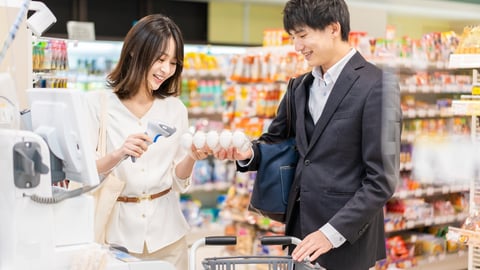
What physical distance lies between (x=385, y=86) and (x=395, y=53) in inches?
130

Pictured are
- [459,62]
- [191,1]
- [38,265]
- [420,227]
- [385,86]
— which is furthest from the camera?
→ [191,1]

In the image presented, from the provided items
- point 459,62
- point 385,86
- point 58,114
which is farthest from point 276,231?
point 58,114

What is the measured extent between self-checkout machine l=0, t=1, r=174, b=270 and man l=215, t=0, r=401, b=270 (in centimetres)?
84

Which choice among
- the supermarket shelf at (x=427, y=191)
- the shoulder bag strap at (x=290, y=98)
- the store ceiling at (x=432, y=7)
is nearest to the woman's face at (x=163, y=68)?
the shoulder bag strap at (x=290, y=98)

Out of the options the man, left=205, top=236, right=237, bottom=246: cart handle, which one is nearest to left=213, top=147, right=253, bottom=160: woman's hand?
the man

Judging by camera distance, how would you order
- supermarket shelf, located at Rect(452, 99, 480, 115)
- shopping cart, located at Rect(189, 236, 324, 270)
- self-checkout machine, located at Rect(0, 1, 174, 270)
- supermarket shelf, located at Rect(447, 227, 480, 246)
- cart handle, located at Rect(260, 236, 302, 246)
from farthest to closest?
supermarket shelf, located at Rect(452, 99, 480, 115), supermarket shelf, located at Rect(447, 227, 480, 246), cart handle, located at Rect(260, 236, 302, 246), shopping cart, located at Rect(189, 236, 324, 270), self-checkout machine, located at Rect(0, 1, 174, 270)

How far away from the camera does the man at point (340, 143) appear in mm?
2473

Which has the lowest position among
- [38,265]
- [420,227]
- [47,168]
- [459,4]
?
[420,227]

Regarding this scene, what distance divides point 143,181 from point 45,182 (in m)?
0.93

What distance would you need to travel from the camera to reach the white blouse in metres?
2.62

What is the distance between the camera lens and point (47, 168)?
169cm

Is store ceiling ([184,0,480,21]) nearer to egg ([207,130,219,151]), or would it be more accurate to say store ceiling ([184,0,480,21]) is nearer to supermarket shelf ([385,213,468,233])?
supermarket shelf ([385,213,468,233])

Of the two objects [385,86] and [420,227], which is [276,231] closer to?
[420,227]

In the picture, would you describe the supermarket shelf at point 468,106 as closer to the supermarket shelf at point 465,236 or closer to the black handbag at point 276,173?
the supermarket shelf at point 465,236
